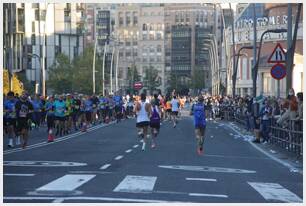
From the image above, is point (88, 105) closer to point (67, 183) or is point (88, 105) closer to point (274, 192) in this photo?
point (67, 183)

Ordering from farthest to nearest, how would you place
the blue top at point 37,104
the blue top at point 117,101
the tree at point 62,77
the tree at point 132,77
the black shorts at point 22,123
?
the tree at point 132,77
the tree at point 62,77
the blue top at point 117,101
the blue top at point 37,104
the black shorts at point 22,123

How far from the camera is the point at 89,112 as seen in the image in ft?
135

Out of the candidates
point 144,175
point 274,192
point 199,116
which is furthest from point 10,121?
point 274,192

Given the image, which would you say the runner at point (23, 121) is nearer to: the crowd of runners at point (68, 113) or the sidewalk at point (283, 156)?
the crowd of runners at point (68, 113)

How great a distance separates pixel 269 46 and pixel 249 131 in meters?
74.9

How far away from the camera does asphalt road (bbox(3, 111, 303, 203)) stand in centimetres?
1197

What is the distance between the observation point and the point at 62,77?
92562mm

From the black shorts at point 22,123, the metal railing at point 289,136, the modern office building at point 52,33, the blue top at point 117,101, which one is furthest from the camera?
the modern office building at point 52,33

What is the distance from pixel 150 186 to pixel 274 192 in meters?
1.86

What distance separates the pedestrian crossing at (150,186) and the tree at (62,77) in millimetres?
77490

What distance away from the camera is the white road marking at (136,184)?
1273 cm

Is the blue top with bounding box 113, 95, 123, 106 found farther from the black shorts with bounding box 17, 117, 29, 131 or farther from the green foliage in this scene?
the green foliage

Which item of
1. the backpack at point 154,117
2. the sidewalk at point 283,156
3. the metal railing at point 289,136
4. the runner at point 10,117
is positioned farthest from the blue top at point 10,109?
the metal railing at point 289,136

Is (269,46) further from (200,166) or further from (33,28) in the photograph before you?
(200,166)
